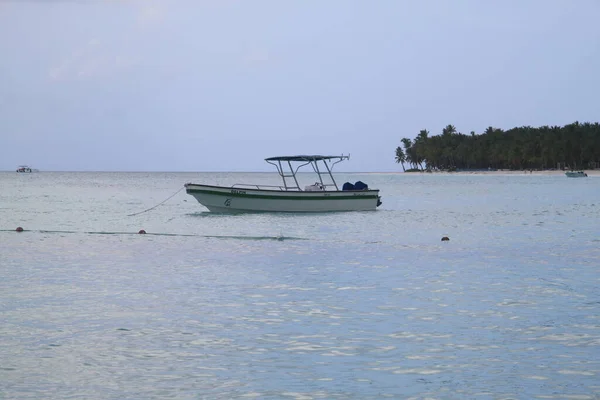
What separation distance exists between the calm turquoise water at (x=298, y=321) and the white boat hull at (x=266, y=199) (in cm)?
1534

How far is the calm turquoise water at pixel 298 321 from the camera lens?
1018cm

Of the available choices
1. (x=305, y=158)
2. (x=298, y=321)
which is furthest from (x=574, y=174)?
(x=298, y=321)

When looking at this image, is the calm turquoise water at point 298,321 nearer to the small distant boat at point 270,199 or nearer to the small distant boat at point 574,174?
the small distant boat at point 270,199

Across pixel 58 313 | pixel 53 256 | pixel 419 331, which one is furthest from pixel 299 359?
pixel 53 256

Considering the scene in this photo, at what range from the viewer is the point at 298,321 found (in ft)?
47.2

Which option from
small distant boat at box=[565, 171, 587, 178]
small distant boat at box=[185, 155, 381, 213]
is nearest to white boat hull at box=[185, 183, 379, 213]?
small distant boat at box=[185, 155, 381, 213]

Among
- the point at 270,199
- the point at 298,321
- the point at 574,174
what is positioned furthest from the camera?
the point at 574,174

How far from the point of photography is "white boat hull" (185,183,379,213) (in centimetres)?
4631

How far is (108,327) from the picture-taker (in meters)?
13.7

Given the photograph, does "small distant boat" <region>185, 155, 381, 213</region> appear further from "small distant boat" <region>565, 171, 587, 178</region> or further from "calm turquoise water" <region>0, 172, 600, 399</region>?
"small distant boat" <region>565, 171, 587, 178</region>

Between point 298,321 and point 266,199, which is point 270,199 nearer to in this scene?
point 266,199

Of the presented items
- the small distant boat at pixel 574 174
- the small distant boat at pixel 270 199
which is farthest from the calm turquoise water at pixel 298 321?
the small distant boat at pixel 574 174

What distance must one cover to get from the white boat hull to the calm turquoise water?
604 inches

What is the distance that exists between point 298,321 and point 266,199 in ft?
106
